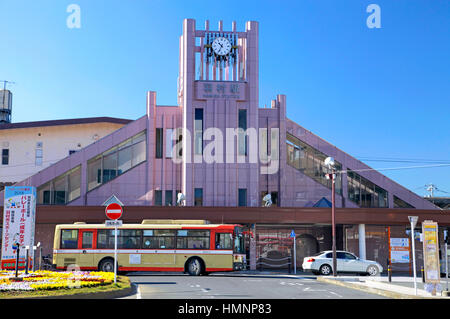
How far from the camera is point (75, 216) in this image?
38.7 m

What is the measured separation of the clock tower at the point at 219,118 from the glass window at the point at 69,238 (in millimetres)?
14146

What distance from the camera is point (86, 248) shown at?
2939 cm

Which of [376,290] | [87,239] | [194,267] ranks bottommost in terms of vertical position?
[376,290]

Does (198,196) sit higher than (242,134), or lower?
lower

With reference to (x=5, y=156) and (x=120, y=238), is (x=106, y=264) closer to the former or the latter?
(x=120, y=238)

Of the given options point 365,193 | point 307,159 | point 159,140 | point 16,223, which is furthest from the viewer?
point 365,193

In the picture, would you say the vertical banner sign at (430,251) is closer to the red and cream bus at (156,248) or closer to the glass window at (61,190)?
the red and cream bus at (156,248)

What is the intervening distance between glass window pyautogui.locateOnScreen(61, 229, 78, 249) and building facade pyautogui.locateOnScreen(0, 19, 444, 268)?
1289 centimetres

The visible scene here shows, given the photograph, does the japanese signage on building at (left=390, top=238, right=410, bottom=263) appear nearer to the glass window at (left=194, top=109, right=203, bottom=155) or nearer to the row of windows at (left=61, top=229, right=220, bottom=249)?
the row of windows at (left=61, top=229, right=220, bottom=249)

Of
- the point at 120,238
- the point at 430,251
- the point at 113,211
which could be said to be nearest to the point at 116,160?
the point at 120,238

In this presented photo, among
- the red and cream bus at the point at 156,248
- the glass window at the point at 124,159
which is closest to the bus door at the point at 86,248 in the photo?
the red and cream bus at the point at 156,248

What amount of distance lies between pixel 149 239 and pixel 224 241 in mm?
4042
